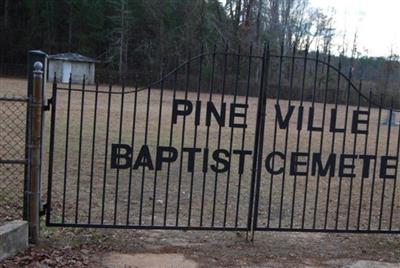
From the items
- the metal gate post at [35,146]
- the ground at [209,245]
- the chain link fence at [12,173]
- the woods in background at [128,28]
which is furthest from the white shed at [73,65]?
the metal gate post at [35,146]

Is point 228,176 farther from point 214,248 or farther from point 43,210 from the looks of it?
point 43,210

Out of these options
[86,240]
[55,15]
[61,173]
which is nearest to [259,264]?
[86,240]

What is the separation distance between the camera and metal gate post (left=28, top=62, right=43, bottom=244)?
523 cm

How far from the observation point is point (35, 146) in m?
5.28

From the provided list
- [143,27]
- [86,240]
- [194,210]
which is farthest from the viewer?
[143,27]

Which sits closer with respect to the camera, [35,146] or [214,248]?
[35,146]

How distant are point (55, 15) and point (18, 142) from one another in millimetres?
56697

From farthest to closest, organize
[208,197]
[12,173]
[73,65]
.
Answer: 1. [73,65]
2. [12,173]
3. [208,197]

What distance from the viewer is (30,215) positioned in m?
5.41

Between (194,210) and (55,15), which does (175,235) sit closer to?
(194,210)

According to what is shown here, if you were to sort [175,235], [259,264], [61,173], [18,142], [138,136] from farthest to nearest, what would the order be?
1. [138,136]
2. [18,142]
3. [61,173]
4. [175,235]
5. [259,264]

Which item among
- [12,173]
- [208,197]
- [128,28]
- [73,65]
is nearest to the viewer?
[208,197]

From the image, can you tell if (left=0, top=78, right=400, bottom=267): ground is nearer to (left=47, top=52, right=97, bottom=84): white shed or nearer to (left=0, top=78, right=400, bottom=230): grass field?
(left=0, top=78, right=400, bottom=230): grass field

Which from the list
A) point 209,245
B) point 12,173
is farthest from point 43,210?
point 12,173
